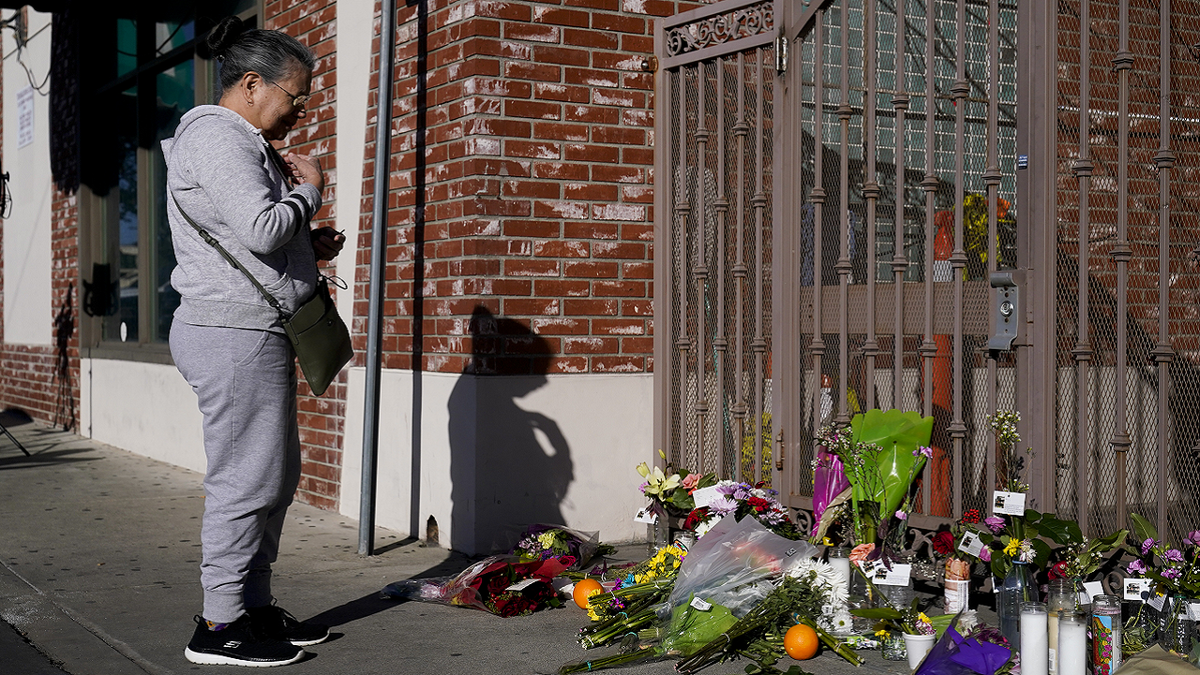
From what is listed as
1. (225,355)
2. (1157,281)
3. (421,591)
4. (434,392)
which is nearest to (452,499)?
(434,392)

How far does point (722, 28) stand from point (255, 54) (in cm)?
223

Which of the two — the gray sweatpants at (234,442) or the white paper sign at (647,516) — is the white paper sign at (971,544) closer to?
the white paper sign at (647,516)

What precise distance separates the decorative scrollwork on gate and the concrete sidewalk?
2295 mm

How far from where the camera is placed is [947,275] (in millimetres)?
4281

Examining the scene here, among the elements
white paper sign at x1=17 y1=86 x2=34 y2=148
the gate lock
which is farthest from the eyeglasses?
white paper sign at x1=17 y1=86 x2=34 y2=148

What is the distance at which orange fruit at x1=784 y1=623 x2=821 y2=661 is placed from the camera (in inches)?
147

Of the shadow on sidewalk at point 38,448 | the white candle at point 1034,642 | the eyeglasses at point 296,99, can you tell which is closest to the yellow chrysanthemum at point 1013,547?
the white candle at point 1034,642

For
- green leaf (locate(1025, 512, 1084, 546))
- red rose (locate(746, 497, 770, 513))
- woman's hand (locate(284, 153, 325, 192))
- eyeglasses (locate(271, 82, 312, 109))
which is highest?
eyeglasses (locate(271, 82, 312, 109))

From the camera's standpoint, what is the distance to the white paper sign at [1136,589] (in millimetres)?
3555

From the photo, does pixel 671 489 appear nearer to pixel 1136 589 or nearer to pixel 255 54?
pixel 1136 589

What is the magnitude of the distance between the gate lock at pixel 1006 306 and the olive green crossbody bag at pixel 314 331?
2.14m

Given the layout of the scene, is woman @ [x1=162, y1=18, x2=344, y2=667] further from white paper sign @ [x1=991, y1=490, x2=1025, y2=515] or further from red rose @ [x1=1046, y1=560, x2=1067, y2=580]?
red rose @ [x1=1046, y1=560, x2=1067, y2=580]

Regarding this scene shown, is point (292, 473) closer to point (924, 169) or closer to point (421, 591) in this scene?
point (421, 591)

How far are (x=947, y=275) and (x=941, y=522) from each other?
0.87 metres
